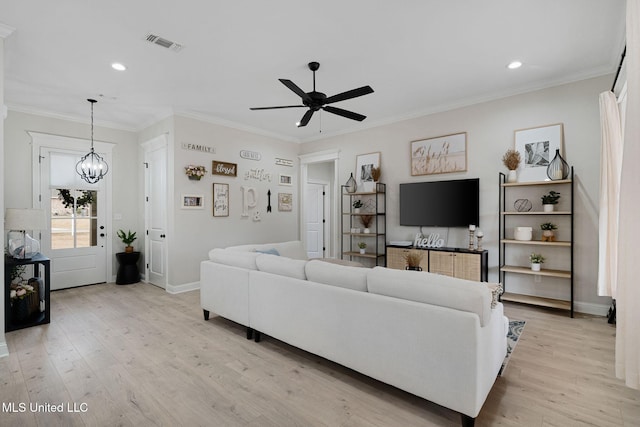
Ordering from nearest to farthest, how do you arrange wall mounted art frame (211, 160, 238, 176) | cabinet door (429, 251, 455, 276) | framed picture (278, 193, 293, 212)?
cabinet door (429, 251, 455, 276) < wall mounted art frame (211, 160, 238, 176) < framed picture (278, 193, 293, 212)

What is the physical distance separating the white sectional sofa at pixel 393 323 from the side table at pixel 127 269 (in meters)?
3.62

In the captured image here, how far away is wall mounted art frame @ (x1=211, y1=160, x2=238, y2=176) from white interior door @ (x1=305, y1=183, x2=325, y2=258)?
8.84 ft

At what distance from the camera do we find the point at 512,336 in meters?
3.09

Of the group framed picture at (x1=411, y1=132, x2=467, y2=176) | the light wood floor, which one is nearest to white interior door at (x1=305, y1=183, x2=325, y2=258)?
framed picture at (x1=411, y1=132, x2=467, y2=176)

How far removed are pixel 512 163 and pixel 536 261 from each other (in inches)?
50.3

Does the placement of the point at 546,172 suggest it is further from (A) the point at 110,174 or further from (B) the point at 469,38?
(A) the point at 110,174

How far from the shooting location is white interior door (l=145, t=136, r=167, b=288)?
205 inches

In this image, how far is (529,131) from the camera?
4129 mm

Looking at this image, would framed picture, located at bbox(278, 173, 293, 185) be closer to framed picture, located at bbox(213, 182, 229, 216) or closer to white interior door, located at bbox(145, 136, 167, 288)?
framed picture, located at bbox(213, 182, 229, 216)

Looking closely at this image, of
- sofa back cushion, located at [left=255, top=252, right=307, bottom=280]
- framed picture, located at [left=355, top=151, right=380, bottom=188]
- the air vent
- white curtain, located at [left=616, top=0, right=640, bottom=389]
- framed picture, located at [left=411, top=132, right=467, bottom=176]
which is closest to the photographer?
white curtain, located at [left=616, top=0, right=640, bottom=389]

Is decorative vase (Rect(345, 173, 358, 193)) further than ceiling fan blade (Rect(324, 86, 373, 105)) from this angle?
Yes

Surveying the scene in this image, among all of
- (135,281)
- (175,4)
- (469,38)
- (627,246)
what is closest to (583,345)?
(627,246)

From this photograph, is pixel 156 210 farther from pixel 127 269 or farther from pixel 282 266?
pixel 282 266

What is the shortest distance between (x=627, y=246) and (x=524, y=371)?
1.34 metres
